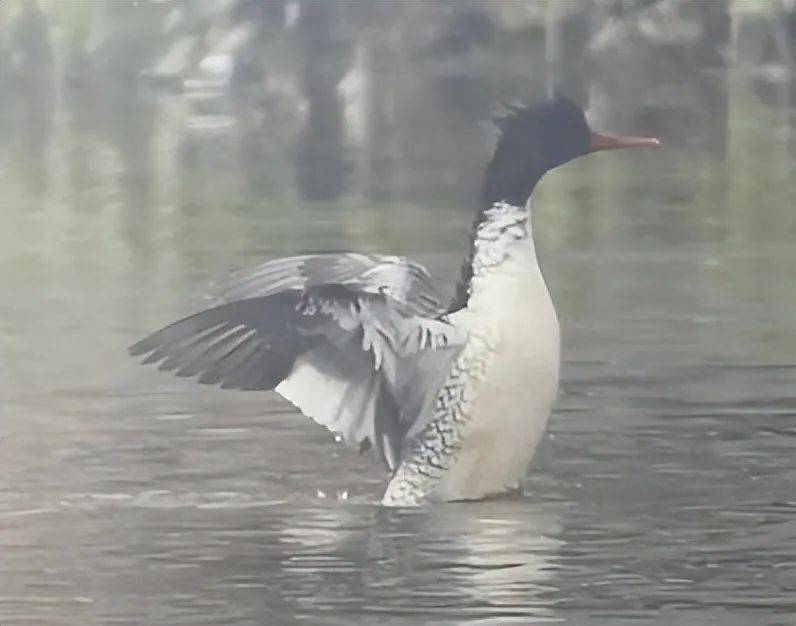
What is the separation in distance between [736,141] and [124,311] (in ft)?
3.40

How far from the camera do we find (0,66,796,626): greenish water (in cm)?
259

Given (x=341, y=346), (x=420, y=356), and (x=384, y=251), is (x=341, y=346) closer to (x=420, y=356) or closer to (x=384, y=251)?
(x=420, y=356)

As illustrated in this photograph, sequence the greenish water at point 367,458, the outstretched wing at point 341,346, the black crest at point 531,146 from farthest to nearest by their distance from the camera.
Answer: the black crest at point 531,146, the outstretched wing at point 341,346, the greenish water at point 367,458

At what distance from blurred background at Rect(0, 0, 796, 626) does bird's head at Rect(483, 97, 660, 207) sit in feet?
0.28

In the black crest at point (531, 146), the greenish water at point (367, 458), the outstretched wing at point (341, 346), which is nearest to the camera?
the greenish water at point (367, 458)

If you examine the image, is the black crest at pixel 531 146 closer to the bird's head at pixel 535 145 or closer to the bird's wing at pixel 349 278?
the bird's head at pixel 535 145

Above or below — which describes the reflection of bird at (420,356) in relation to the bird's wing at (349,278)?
below

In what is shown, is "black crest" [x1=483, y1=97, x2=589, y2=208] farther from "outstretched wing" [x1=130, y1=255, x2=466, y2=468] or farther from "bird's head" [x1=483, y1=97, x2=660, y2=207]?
"outstretched wing" [x1=130, y1=255, x2=466, y2=468]

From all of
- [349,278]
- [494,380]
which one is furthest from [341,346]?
[494,380]

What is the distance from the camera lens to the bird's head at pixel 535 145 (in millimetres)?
2994

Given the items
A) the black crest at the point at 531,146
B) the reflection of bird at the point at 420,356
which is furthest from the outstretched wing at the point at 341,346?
the black crest at the point at 531,146

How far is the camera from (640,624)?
2.46m

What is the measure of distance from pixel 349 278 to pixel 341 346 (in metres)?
0.10

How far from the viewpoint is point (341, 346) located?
9.52 ft
